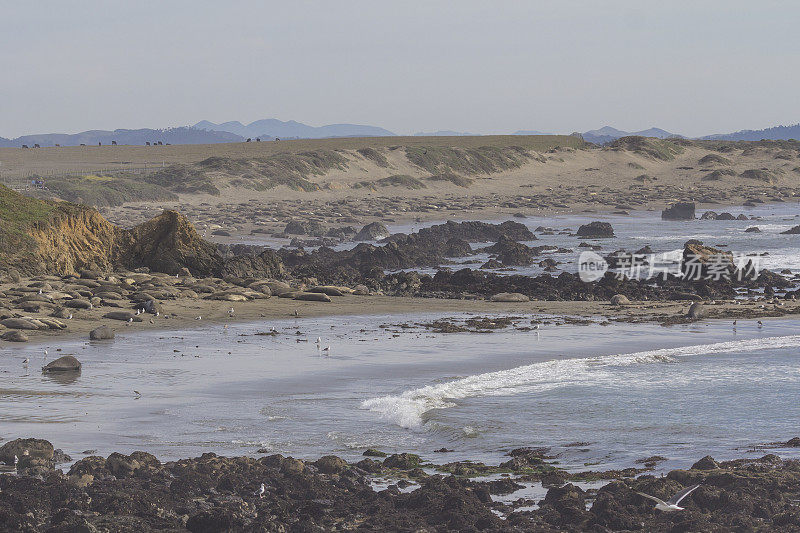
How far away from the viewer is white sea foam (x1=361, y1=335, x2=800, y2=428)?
48.0 feet

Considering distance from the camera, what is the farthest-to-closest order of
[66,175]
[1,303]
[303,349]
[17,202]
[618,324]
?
1. [66,175]
2. [17,202]
3. [618,324]
4. [1,303]
5. [303,349]

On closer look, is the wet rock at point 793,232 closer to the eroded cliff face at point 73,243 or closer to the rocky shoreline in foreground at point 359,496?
the eroded cliff face at point 73,243

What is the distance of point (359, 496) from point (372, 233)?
38.6m

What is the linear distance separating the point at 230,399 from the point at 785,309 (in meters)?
16.5

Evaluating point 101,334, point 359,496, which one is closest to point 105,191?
point 101,334

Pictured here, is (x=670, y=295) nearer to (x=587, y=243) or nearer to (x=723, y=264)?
(x=723, y=264)

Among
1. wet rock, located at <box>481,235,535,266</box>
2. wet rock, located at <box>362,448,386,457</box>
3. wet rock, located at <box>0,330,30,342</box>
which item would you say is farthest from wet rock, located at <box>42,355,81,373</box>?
wet rock, located at <box>481,235,535,266</box>

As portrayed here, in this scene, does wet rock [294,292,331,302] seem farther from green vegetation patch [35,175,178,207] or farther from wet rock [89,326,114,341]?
green vegetation patch [35,175,178,207]

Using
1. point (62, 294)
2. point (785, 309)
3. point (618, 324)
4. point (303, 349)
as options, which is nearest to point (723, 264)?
point (785, 309)

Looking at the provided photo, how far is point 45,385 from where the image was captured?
15203mm

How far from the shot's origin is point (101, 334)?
1975cm

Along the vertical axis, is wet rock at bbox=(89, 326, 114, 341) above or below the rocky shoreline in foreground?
above

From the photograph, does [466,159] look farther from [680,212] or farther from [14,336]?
[14,336]

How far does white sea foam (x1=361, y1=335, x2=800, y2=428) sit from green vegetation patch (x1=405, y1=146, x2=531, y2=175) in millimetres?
65856
